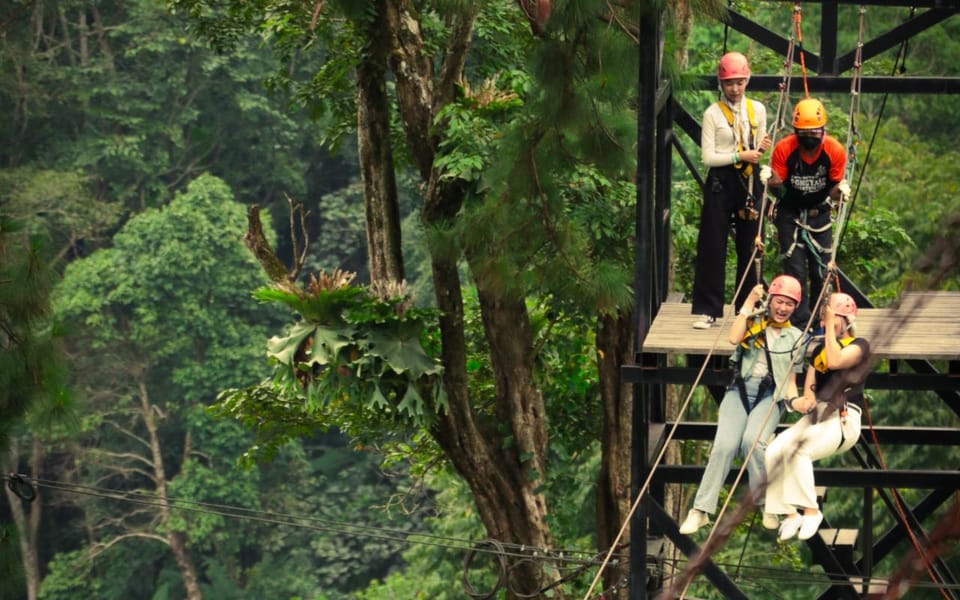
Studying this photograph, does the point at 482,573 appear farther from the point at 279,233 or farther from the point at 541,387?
the point at 279,233

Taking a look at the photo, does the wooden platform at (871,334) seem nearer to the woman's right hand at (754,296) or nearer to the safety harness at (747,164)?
the woman's right hand at (754,296)

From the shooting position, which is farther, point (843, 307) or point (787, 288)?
point (787, 288)

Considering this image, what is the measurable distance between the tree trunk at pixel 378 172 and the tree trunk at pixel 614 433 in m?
1.62

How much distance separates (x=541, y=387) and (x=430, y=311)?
8.44ft

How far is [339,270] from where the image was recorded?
36.0ft

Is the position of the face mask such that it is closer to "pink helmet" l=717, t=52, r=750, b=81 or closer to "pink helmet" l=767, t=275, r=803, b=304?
"pink helmet" l=717, t=52, r=750, b=81

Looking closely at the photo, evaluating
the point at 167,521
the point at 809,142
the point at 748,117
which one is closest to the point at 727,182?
the point at 748,117

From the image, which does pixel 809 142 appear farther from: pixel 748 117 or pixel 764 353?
pixel 764 353

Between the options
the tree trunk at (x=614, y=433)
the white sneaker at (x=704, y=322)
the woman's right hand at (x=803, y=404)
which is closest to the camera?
the woman's right hand at (x=803, y=404)

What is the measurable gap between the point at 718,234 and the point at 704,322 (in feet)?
1.77

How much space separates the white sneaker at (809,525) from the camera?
21.2 feet

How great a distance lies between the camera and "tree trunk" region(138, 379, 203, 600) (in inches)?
1190

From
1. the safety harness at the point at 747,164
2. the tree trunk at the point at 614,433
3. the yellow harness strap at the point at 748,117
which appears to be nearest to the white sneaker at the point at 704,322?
the safety harness at the point at 747,164

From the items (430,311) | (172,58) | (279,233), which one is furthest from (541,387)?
(279,233)
